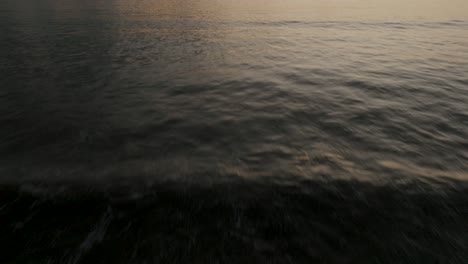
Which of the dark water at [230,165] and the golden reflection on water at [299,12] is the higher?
the golden reflection on water at [299,12]

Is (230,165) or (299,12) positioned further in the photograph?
(299,12)

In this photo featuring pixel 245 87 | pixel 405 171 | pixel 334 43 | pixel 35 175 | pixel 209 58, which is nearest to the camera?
pixel 35 175

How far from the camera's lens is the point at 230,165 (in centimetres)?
613

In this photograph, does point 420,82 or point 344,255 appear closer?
point 344,255

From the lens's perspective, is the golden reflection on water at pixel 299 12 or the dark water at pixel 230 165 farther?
the golden reflection on water at pixel 299 12

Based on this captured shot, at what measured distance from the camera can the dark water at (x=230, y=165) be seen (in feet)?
13.4

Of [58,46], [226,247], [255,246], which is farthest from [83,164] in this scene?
[58,46]

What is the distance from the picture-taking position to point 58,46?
18594mm

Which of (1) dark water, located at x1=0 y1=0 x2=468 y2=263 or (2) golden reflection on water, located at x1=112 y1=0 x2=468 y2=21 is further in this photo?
(2) golden reflection on water, located at x1=112 y1=0 x2=468 y2=21

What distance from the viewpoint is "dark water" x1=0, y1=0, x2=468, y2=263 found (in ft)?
13.4

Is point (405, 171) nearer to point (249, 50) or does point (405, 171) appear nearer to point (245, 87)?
point (245, 87)

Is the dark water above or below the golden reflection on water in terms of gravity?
below

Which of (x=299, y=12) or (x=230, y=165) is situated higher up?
(x=299, y=12)

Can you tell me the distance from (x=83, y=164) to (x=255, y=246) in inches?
179
